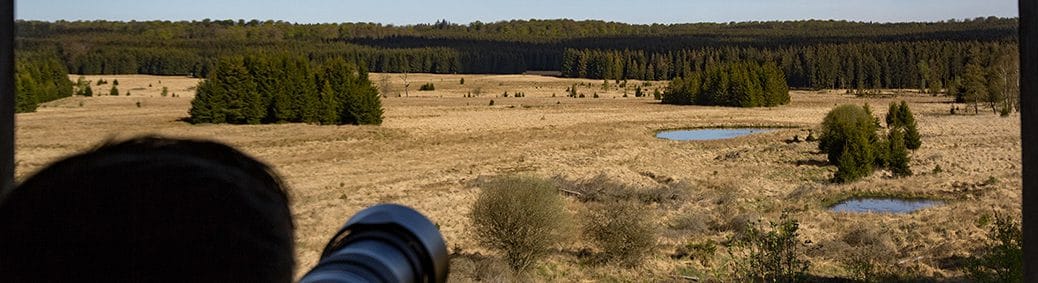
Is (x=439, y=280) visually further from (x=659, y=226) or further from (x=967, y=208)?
(x=967, y=208)

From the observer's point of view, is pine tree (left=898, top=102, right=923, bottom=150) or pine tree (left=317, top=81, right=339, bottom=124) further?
pine tree (left=317, top=81, right=339, bottom=124)

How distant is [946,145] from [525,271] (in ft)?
23.1

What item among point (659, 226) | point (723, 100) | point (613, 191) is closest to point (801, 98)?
point (723, 100)

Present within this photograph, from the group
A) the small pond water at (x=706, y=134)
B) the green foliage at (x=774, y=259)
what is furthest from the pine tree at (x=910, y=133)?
the green foliage at (x=774, y=259)

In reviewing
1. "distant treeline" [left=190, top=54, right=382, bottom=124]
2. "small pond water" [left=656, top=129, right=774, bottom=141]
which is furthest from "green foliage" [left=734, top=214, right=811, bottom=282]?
"small pond water" [left=656, top=129, right=774, bottom=141]

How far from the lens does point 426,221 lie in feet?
0.86

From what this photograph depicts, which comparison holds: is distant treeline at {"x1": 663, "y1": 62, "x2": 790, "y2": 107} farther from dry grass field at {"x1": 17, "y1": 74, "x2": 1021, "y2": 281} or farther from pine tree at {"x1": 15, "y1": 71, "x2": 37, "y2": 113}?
pine tree at {"x1": 15, "y1": 71, "x2": 37, "y2": 113}

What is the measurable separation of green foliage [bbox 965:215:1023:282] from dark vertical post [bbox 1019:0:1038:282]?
0.60 metres

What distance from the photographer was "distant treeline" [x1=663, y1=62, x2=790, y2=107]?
16.4 meters

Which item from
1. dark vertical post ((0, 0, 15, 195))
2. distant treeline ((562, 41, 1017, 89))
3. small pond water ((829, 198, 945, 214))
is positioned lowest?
small pond water ((829, 198, 945, 214))

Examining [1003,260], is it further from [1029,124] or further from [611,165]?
[611,165]

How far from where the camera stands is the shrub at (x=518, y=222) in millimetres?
3684

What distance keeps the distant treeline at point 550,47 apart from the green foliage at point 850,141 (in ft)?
3.13

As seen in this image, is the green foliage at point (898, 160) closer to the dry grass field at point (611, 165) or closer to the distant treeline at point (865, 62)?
the dry grass field at point (611, 165)
